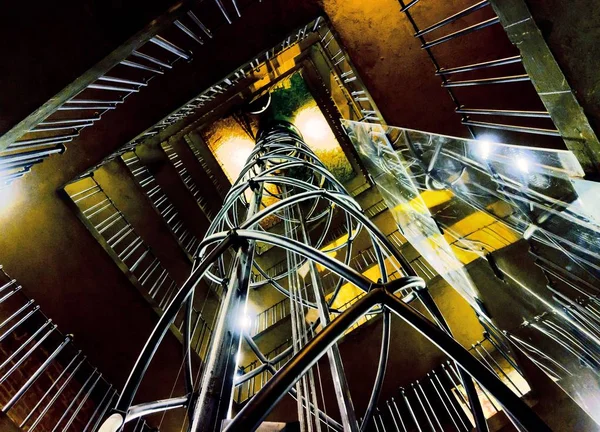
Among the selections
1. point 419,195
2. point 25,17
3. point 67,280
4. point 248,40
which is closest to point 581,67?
point 419,195

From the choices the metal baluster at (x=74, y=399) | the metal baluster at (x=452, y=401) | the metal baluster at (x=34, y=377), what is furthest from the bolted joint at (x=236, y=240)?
the metal baluster at (x=452, y=401)

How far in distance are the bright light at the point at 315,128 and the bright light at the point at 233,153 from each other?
5.45 ft

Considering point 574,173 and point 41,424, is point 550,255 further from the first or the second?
point 41,424

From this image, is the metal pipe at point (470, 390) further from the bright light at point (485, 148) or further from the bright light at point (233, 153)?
the bright light at point (233, 153)

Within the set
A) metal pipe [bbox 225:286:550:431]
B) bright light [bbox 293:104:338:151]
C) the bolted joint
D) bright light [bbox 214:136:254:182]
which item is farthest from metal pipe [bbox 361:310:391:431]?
bright light [bbox 214:136:254:182]

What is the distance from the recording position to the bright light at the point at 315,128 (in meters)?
8.57

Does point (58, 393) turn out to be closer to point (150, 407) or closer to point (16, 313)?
point (16, 313)

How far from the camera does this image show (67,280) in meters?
4.23

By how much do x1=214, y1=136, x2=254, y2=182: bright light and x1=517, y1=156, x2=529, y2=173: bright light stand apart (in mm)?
7838

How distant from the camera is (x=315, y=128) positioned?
8711 mm

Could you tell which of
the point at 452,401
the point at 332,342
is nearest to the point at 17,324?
the point at 332,342

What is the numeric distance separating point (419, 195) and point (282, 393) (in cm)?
333

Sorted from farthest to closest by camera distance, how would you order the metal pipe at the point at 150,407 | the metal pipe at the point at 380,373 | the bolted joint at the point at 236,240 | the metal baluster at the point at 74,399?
1. the metal baluster at the point at 74,399
2. the bolted joint at the point at 236,240
3. the metal pipe at the point at 380,373
4. the metal pipe at the point at 150,407

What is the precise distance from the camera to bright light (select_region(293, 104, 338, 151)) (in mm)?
8570
